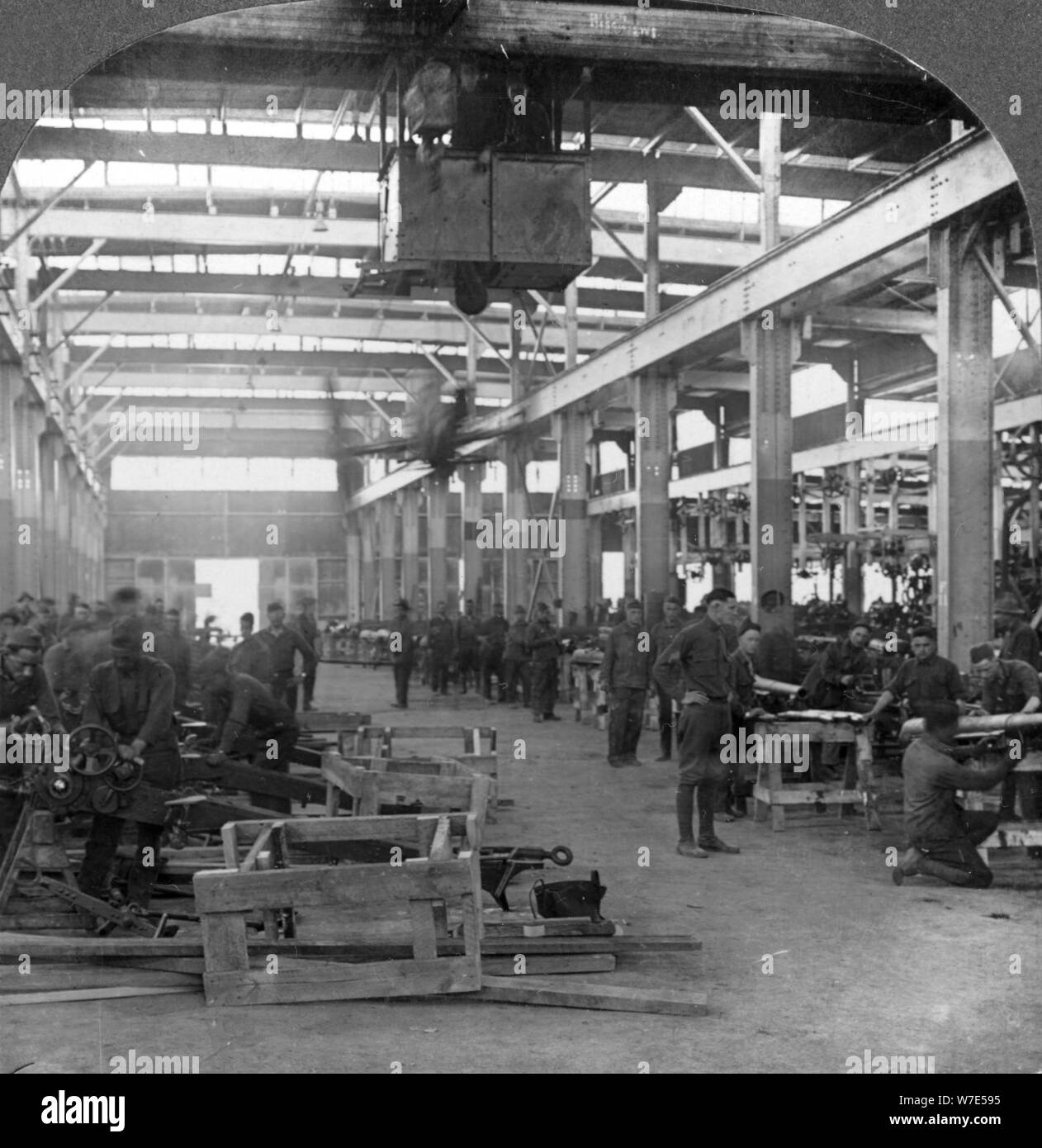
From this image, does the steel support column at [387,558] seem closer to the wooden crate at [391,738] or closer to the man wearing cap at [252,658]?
the man wearing cap at [252,658]

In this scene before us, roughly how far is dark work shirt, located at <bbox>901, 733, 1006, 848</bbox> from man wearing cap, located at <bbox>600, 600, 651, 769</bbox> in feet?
15.9

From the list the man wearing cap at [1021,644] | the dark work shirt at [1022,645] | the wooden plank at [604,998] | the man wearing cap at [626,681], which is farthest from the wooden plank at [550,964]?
the man wearing cap at [626,681]

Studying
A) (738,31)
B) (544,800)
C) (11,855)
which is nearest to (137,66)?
(738,31)

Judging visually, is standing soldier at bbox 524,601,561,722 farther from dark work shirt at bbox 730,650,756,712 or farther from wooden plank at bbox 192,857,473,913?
wooden plank at bbox 192,857,473,913

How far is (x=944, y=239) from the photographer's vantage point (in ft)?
31.9

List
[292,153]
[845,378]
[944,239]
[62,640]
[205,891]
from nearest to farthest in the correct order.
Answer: [205,891]
[944,239]
[62,640]
[292,153]
[845,378]

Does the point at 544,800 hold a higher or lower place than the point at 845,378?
lower

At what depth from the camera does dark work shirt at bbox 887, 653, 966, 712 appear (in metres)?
9.05

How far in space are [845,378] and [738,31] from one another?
1436 cm

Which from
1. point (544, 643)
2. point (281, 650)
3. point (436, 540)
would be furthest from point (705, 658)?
point (436, 540)

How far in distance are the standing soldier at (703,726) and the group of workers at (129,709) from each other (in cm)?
292

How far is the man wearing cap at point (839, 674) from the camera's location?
10617 millimetres

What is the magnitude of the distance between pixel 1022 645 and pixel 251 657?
21.8 feet

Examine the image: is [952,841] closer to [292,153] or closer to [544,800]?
[544,800]
